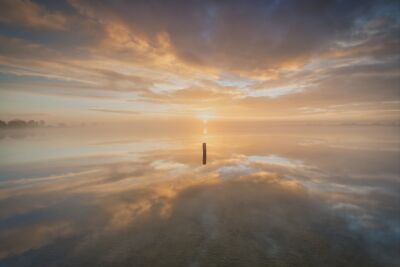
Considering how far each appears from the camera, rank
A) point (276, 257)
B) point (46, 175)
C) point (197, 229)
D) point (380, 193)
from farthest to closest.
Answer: point (46, 175), point (380, 193), point (197, 229), point (276, 257)

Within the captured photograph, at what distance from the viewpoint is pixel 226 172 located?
25000 millimetres

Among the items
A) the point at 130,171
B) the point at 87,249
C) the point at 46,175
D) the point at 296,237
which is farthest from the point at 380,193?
the point at 46,175

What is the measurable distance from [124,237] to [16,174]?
2392 centimetres

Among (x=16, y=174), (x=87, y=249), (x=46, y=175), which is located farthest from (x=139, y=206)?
(x=16, y=174)

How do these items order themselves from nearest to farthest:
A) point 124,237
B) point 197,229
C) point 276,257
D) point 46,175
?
point 276,257 → point 124,237 → point 197,229 → point 46,175

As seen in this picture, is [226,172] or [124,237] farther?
[226,172]

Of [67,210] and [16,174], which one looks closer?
[67,210]

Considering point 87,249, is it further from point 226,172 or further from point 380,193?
point 380,193

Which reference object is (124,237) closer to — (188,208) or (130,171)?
(188,208)

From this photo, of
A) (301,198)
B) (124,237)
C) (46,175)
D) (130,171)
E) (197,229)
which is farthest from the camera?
(130,171)

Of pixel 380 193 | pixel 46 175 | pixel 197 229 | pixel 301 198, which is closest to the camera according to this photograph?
pixel 197 229

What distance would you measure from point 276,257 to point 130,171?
68.6ft

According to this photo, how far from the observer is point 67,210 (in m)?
14.6

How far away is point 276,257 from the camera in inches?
378
